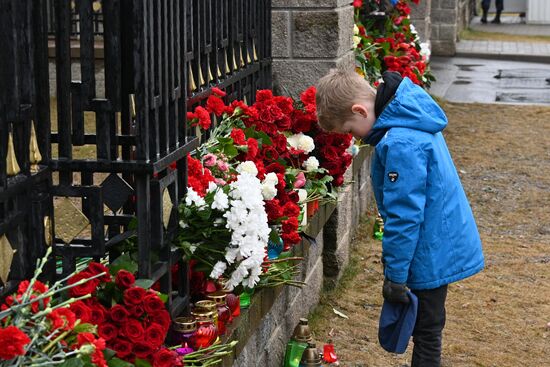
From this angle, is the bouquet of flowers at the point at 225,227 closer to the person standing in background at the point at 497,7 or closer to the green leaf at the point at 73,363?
the green leaf at the point at 73,363

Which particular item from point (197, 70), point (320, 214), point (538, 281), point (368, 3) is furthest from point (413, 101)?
point (368, 3)

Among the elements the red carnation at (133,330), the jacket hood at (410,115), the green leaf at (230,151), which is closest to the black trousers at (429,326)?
the jacket hood at (410,115)

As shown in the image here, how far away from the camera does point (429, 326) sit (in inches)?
168

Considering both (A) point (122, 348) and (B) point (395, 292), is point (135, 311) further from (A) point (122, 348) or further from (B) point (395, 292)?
(B) point (395, 292)

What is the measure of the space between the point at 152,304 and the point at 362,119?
1618 mm

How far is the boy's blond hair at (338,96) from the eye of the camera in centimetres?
407

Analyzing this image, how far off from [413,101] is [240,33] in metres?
1.49

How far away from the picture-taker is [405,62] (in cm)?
845

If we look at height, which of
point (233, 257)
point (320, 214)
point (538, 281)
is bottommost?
point (538, 281)

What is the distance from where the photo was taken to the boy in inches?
Result: 154

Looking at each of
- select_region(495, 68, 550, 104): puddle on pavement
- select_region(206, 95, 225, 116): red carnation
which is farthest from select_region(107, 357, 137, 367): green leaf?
select_region(495, 68, 550, 104): puddle on pavement

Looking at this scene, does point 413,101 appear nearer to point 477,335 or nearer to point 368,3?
point 477,335

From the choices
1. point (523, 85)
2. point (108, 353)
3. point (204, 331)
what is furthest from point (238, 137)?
point (523, 85)

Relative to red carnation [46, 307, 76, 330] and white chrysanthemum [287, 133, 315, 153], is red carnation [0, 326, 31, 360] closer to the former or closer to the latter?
red carnation [46, 307, 76, 330]
